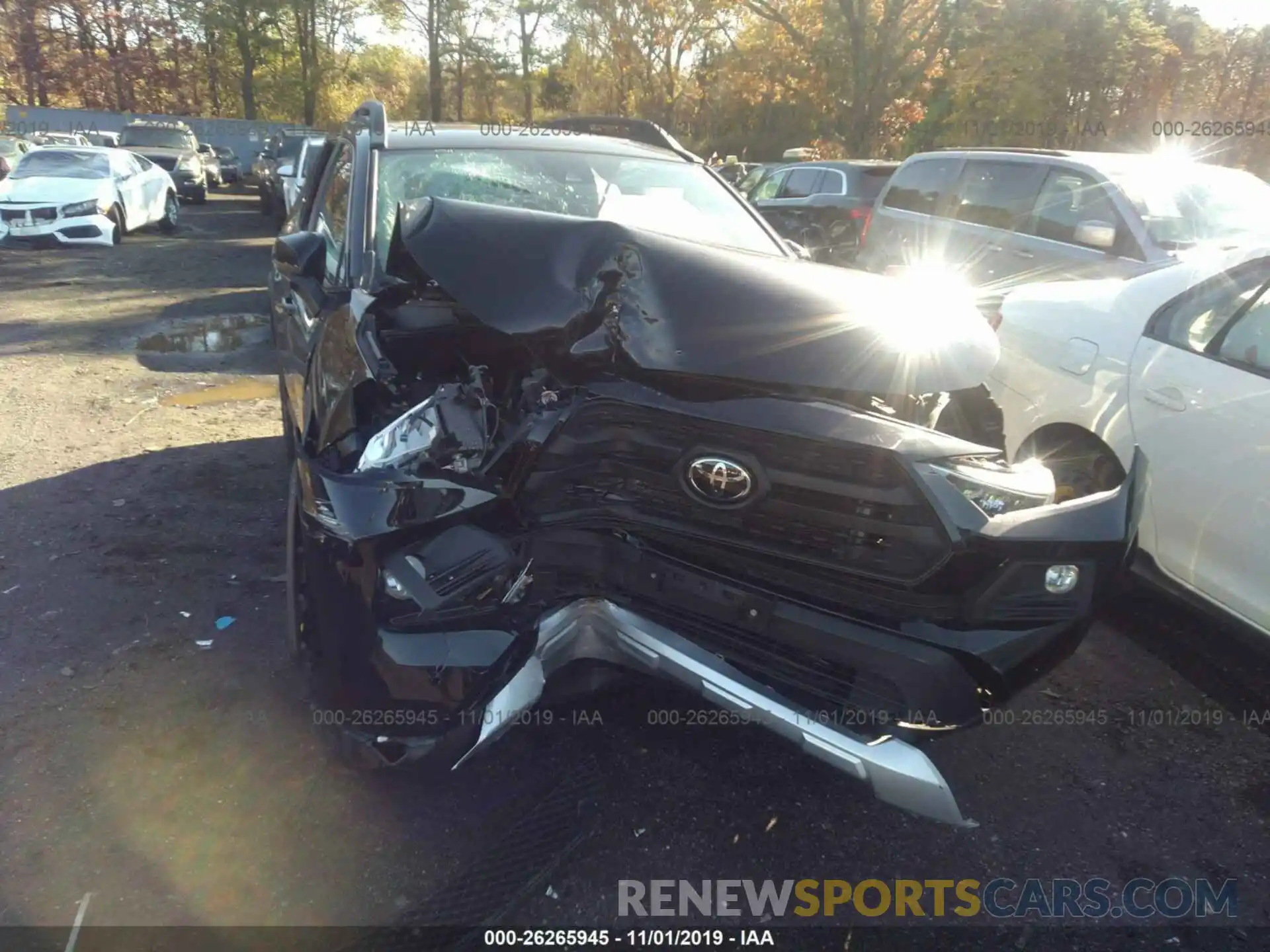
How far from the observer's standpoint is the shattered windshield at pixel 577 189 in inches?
137

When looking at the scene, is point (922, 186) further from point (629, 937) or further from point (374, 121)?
point (629, 937)

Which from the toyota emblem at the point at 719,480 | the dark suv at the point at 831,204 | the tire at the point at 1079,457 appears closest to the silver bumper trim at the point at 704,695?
the toyota emblem at the point at 719,480

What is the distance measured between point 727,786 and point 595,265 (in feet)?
5.23

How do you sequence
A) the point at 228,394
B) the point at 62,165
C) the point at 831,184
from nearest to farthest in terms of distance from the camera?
the point at 228,394 < the point at 831,184 < the point at 62,165

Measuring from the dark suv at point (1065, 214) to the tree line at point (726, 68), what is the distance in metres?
4.08

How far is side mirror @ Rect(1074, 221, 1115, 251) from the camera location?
614cm

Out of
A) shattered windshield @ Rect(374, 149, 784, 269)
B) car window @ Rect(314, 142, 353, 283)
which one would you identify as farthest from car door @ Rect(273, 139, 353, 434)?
shattered windshield @ Rect(374, 149, 784, 269)

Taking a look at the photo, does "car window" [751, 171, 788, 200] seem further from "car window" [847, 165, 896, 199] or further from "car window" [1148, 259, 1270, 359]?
"car window" [1148, 259, 1270, 359]

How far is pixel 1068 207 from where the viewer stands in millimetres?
6871

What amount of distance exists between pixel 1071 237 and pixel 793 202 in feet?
16.4

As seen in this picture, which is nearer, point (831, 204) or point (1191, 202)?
point (1191, 202)

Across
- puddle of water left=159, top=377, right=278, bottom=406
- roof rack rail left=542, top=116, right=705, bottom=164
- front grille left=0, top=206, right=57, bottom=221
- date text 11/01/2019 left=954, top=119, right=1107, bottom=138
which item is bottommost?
puddle of water left=159, top=377, right=278, bottom=406

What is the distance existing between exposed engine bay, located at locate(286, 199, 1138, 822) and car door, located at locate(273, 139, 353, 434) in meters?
1.16

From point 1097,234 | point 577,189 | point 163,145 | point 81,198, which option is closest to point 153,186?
point 81,198
